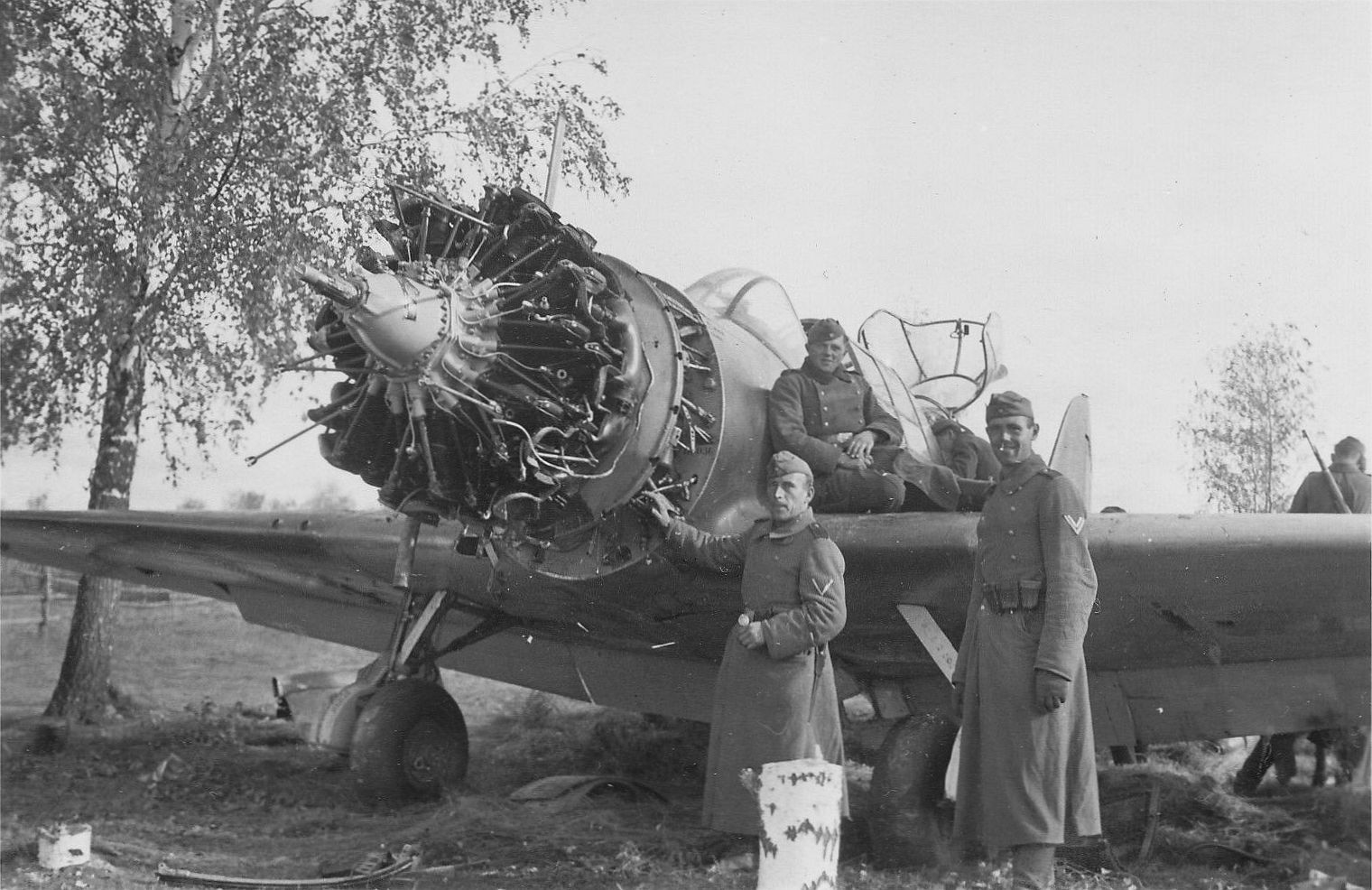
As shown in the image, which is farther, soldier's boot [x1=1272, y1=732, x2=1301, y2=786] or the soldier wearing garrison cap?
soldier's boot [x1=1272, y1=732, x2=1301, y2=786]

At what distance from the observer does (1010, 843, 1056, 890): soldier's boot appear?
3809 mm

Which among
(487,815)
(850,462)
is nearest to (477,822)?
(487,815)

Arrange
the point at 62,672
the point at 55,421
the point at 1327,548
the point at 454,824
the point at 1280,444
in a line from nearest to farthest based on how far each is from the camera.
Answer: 1. the point at 1327,548
2. the point at 454,824
3. the point at 55,421
4. the point at 62,672
5. the point at 1280,444

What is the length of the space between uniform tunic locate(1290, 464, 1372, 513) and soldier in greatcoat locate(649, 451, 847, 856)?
4728 mm

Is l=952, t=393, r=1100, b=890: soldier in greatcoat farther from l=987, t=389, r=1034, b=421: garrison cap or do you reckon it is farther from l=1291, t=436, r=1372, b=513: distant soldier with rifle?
l=1291, t=436, r=1372, b=513: distant soldier with rifle

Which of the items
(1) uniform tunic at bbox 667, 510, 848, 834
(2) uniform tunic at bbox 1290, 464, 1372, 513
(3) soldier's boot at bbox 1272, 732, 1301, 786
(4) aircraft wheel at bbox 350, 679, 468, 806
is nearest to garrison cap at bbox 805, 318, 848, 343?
(1) uniform tunic at bbox 667, 510, 848, 834

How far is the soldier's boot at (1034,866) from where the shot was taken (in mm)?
3809

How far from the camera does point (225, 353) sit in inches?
362

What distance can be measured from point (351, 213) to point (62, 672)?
453cm

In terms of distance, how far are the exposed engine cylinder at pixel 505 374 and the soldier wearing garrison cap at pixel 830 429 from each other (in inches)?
23.7

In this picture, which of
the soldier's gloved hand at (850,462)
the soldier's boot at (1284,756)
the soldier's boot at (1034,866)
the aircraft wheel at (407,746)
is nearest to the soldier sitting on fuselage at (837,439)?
the soldier's gloved hand at (850,462)

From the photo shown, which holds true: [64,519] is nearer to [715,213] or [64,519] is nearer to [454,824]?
[454,824]

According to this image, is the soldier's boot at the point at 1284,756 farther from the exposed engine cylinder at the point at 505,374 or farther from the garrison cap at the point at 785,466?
the exposed engine cylinder at the point at 505,374

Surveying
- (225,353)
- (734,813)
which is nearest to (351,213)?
(225,353)
